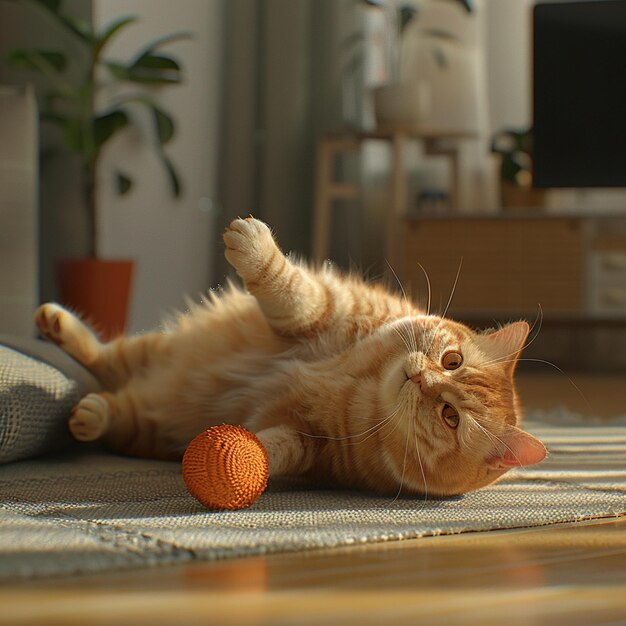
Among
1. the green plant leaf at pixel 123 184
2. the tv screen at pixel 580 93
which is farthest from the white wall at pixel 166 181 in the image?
the tv screen at pixel 580 93

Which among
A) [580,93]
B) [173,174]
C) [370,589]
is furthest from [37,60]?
[370,589]

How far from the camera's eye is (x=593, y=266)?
3.87m

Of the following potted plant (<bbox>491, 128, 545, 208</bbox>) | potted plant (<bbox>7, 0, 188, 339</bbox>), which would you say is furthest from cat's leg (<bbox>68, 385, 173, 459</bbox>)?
potted plant (<bbox>491, 128, 545, 208</bbox>)

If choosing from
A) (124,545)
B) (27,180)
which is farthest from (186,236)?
(124,545)

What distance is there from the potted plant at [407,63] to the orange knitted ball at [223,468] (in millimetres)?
3064

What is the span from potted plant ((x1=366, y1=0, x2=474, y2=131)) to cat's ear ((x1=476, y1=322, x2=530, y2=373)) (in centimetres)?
270

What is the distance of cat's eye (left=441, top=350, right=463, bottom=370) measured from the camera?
50.3 inches

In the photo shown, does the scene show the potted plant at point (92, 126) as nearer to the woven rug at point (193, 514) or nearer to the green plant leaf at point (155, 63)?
the green plant leaf at point (155, 63)

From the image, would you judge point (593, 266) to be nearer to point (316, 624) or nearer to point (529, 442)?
point (529, 442)

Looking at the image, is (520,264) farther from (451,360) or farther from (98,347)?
(451,360)

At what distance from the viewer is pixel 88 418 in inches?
57.1

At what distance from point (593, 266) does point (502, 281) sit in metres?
0.39

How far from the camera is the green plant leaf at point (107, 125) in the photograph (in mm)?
3688

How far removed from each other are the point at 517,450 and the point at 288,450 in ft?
1.02
